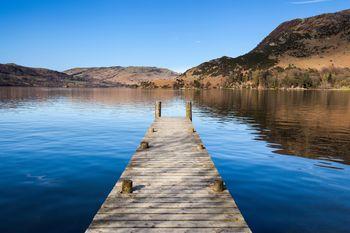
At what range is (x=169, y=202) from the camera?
10508 millimetres

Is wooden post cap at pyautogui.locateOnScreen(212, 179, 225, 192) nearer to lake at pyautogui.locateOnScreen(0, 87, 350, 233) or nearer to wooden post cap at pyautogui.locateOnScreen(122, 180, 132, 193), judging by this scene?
lake at pyautogui.locateOnScreen(0, 87, 350, 233)

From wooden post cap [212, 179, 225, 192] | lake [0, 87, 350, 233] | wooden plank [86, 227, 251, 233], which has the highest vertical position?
wooden post cap [212, 179, 225, 192]

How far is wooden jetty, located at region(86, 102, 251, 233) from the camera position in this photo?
873cm

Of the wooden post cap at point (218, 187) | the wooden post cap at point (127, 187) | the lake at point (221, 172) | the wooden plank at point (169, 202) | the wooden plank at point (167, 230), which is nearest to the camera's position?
the wooden plank at point (167, 230)

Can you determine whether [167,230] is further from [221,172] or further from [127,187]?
[221,172]

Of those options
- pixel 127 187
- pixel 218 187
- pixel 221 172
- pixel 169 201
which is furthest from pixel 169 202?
pixel 221 172

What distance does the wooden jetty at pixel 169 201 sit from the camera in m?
8.73

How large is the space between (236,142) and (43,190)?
18781 millimetres

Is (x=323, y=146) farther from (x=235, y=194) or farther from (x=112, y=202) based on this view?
(x=112, y=202)

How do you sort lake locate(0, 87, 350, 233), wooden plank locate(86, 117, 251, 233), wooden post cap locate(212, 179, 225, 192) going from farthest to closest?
lake locate(0, 87, 350, 233), wooden post cap locate(212, 179, 225, 192), wooden plank locate(86, 117, 251, 233)

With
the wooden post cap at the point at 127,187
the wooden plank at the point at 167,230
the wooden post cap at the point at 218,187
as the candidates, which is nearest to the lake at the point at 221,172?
the wooden post cap at the point at 218,187

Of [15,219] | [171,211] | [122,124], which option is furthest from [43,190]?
[122,124]

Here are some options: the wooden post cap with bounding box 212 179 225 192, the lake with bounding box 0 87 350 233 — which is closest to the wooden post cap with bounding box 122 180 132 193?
the lake with bounding box 0 87 350 233

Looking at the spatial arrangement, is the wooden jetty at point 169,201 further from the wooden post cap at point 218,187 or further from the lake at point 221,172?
the lake at point 221,172
